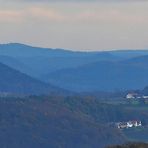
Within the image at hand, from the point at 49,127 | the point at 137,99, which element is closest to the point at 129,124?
the point at 49,127

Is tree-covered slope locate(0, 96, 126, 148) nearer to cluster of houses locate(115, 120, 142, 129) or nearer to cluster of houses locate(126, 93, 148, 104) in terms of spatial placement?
cluster of houses locate(115, 120, 142, 129)

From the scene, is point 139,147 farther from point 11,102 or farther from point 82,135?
point 11,102

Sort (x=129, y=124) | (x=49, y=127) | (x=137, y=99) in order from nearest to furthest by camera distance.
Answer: (x=49, y=127) < (x=129, y=124) < (x=137, y=99)

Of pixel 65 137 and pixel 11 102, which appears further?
pixel 11 102

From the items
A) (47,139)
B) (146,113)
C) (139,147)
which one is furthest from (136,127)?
(139,147)

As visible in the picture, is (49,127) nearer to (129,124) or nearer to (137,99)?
(129,124)

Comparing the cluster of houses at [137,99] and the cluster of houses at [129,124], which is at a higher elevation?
the cluster of houses at [137,99]

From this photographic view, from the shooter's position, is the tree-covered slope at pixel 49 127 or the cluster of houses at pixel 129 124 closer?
the tree-covered slope at pixel 49 127

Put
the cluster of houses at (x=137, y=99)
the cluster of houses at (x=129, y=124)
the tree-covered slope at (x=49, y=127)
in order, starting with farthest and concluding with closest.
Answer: the cluster of houses at (x=137, y=99) < the cluster of houses at (x=129, y=124) < the tree-covered slope at (x=49, y=127)

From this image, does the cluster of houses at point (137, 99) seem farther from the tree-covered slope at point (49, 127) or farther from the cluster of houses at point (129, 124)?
the tree-covered slope at point (49, 127)

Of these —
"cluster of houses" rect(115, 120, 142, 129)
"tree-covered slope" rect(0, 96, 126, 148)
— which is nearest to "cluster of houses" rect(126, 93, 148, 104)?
"cluster of houses" rect(115, 120, 142, 129)

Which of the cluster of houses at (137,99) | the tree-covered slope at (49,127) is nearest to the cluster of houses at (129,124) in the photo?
the tree-covered slope at (49,127)
